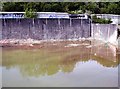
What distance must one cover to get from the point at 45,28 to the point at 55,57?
9.23 m

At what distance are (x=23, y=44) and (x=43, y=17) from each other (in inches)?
179

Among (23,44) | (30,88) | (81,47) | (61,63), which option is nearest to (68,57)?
(61,63)

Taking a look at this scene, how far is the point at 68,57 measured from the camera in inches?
1259

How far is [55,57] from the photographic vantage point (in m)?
31.7

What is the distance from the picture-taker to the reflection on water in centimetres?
2294

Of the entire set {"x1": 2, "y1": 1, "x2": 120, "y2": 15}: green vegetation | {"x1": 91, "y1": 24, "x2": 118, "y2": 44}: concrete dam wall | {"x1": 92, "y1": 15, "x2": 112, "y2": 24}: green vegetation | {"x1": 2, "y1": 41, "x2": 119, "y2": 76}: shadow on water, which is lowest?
{"x1": 2, "y1": 41, "x2": 119, "y2": 76}: shadow on water

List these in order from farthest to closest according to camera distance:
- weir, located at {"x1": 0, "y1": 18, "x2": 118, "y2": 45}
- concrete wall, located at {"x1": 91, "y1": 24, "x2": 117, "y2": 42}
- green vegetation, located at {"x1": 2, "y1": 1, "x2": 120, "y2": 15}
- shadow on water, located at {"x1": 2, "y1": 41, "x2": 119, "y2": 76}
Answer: green vegetation, located at {"x1": 2, "y1": 1, "x2": 120, "y2": 15}
weir, located at {"x1": 0, "y1": 18, "x2": 118, "y2": 45}
concrete wall, located at {"x1": 91, "y1": 24, "x2": 117, "y2": 42}
shadow on water, located at {"x1": 2, "y1": 41, "x2": 119, "y2": 76}

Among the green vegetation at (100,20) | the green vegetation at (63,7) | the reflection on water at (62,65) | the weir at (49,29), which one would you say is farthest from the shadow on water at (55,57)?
the green vegetation at (63,7)

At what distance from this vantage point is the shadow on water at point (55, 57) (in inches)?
1083

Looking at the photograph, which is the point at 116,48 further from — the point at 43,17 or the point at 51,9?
the point at 51,9

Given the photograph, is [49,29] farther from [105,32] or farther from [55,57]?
[55,57]

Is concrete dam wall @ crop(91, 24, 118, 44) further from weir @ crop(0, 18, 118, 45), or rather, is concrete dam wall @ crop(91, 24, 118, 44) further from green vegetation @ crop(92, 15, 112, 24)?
green vegetation @ crop(92, 15, 112, 24)

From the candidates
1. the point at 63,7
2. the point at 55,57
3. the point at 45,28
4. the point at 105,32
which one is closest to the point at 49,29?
the point at 45,28

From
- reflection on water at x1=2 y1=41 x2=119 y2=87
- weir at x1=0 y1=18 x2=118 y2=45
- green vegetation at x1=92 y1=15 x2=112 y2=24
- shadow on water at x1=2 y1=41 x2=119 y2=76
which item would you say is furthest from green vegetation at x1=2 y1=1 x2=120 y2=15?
reflection on water at x1=2 y1=41 x2=119 y2=87
